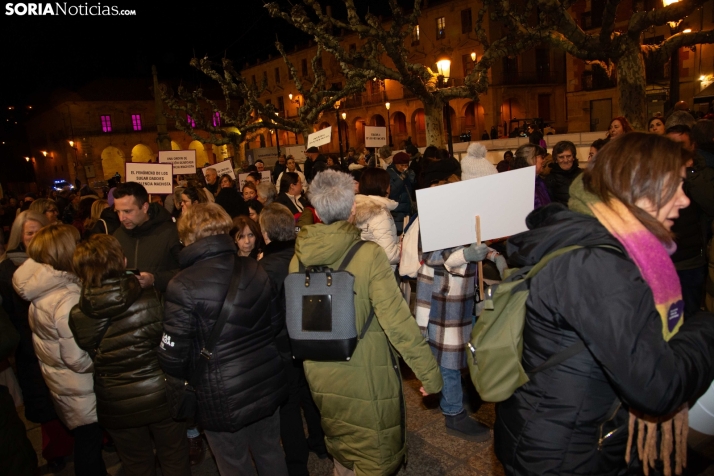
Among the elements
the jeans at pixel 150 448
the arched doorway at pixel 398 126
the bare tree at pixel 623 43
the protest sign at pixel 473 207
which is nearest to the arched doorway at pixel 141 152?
the arched doorway at pixel 398 126

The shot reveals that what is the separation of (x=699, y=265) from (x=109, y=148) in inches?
2525

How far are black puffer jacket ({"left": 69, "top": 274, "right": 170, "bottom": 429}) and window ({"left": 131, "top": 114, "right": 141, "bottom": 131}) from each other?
62339mm

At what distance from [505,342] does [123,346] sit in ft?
7.60

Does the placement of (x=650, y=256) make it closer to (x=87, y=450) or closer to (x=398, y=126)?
(x=87, y=450)

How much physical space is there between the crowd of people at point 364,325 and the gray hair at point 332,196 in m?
0.01

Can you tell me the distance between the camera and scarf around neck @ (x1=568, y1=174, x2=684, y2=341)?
1.48 meters

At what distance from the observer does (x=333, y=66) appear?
4616cm

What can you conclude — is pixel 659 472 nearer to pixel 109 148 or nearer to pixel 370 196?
pixel 370 196

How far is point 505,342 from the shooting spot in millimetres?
1711

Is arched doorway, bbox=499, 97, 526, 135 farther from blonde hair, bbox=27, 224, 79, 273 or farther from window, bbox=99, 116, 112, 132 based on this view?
window, bbox=99, 116, 112, 132

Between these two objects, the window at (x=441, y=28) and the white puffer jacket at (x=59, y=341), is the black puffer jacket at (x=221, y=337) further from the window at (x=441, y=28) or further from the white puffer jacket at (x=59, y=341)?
the window at (x=441, y=28)

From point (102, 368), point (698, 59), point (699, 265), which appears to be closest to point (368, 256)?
point (102, 368)

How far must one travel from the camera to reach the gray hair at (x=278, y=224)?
10.8ft

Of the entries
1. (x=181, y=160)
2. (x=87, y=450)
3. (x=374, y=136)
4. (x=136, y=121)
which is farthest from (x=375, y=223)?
(x=136, y=121)
